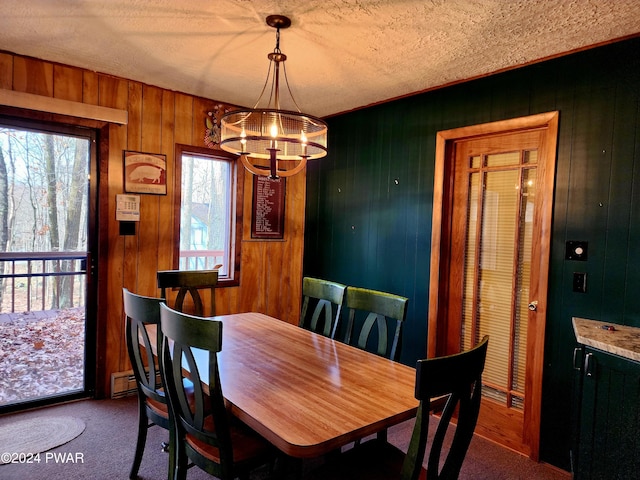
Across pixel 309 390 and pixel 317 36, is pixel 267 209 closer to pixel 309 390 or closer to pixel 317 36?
pixel 317 36

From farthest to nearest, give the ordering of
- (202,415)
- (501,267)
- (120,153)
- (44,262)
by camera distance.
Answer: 1. (120,153)
2. (44,262)
3. (501,267)
4. (202,415)

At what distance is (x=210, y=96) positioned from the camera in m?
3.52

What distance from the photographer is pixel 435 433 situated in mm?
1361

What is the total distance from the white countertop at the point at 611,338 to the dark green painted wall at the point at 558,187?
5.4 inches

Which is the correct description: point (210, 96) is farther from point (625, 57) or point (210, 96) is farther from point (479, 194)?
point (625, 57)

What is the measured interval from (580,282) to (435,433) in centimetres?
157

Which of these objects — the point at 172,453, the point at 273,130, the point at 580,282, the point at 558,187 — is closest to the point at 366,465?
the point at 172,453

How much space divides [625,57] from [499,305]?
5.36ft

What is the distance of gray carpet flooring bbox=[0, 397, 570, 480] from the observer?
2215 millimetres

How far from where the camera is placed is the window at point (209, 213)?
359cm

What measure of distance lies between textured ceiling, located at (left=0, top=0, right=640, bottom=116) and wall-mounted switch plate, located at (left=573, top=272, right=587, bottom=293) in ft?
4.33

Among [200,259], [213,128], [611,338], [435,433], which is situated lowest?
[435,433]

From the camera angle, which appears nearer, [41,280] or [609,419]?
[609,419]

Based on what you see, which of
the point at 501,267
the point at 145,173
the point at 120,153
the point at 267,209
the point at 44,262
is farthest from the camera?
the point at 267,209
